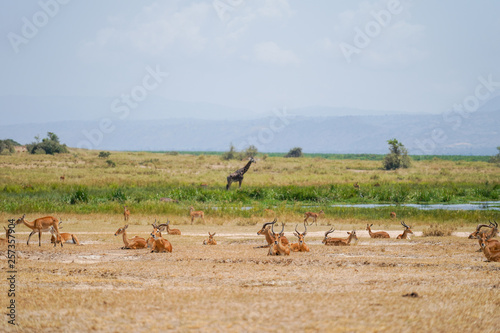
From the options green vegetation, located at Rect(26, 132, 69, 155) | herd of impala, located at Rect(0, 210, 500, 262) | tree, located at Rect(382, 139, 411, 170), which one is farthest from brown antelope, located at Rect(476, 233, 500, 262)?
green vegetation, located at Rect(26, 132, 69, 155)

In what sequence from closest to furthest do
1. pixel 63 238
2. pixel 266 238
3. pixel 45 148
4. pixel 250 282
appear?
pixel 250 282 → pixel 266 238 → pixel 63 238 → pixel 45 148

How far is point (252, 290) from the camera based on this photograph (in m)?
10.9

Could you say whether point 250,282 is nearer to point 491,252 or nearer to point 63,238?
point 491,252

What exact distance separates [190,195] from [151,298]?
26699mm

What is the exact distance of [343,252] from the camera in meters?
16.9

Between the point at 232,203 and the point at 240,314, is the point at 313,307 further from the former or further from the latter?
the point at 232,203

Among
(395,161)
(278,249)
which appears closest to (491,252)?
(278,249)

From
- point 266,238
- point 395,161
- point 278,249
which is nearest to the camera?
point 278,249

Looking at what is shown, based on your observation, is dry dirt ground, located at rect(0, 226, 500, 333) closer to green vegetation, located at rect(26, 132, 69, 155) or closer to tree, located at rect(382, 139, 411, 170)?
tree, located at rect(382, 139, 411, 170)

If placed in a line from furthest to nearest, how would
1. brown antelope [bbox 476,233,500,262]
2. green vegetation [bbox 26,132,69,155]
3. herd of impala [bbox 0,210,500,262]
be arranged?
green vegetation [bbox 26,132,69,155] < herd of impala [bbox 0,210,500,262] < brown antelope [bbox 476,233,500,262]

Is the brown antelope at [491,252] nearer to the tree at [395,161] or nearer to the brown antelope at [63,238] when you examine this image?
the brown antelope at [63,238]

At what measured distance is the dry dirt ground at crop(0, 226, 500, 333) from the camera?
8523 mm

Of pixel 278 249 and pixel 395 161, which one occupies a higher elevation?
pixel 395 161

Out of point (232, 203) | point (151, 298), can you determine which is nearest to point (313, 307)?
point (151, 298)
